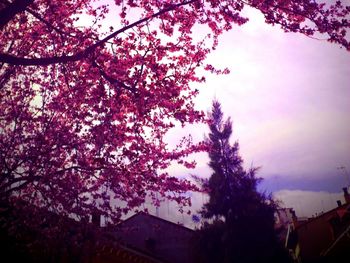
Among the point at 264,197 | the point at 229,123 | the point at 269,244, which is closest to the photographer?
the point at 269,244

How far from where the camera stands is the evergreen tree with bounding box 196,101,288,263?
934 inches

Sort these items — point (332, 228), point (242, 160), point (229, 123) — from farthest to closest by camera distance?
point (332, 228)
point (229, 123)
point (242, 160)

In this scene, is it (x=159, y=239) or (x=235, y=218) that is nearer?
(x=235, y=218)

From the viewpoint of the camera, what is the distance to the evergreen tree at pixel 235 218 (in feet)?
77.9

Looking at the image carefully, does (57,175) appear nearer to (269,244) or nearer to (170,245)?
(269,244)

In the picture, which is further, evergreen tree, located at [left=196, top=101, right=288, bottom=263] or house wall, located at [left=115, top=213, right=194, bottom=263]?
house wall, located at [left=115, top=213, right=194, bottom=263]

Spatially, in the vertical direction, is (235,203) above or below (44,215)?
above

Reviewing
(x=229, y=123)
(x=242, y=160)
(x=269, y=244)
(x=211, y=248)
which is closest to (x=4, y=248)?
(x=211, y=248)

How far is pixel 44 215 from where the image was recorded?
11.7m

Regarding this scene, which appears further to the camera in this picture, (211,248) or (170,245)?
(170,245)

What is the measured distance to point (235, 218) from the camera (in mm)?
25609

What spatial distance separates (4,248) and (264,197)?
68.3ft

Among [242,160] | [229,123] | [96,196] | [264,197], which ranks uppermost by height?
[229,123]

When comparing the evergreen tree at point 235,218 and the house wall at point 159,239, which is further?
the house wall at point 159,239
